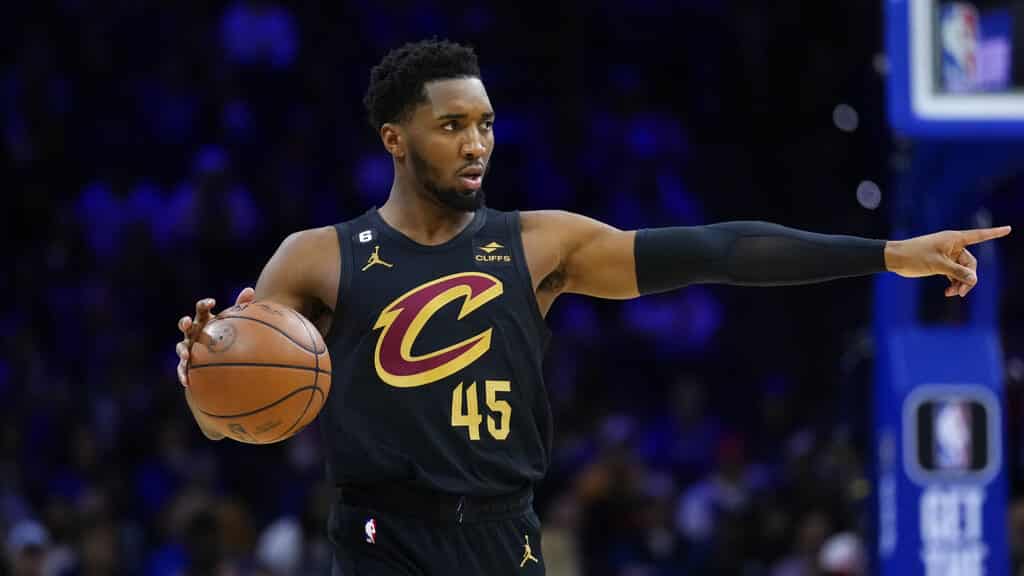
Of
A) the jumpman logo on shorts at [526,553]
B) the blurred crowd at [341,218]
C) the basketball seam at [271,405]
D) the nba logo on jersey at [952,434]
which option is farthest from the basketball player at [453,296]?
the blurred crowd at [341,218]

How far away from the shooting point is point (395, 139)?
450cm

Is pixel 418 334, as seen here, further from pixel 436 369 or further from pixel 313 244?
pixel 313 244

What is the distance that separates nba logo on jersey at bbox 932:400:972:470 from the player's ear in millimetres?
3591

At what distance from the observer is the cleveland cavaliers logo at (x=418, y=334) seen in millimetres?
4254

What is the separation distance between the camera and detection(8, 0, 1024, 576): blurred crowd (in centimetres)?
1057

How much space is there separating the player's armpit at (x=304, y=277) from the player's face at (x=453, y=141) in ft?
1.09

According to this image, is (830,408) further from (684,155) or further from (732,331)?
(684,155)

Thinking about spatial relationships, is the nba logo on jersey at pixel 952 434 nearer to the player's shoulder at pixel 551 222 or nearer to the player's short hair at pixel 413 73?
the player's shoulder at pixel 551 222

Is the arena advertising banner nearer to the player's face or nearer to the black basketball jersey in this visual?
the black basketball jersey

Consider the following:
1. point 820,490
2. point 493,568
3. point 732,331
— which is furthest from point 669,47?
point 493,568

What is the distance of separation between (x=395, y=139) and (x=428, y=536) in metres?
1.09

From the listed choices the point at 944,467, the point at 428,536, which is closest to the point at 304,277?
the point at 428,536

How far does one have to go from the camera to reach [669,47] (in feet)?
45.9

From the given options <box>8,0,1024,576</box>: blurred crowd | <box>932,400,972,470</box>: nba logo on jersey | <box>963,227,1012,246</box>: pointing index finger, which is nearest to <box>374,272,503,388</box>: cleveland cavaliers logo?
<box>963,227,1012,246</box>: pointing index finger
